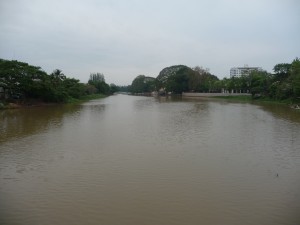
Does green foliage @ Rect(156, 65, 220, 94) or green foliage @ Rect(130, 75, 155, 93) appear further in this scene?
green foliage @ Rect(130, 75, 155, 93)

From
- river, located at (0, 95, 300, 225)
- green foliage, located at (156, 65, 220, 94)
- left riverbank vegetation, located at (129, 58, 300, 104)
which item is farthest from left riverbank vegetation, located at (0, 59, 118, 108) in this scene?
green foliage, located at (156, 65, 220, 94)

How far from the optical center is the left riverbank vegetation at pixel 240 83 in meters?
37.8

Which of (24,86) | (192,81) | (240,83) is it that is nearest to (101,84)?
(192,81)

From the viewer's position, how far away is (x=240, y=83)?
60594 millimetres

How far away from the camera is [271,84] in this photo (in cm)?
4559

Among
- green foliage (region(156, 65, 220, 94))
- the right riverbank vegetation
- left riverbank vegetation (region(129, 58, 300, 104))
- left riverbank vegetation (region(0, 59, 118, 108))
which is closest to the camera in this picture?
left riverbank vegetation (region(0, 59, 118, 108))

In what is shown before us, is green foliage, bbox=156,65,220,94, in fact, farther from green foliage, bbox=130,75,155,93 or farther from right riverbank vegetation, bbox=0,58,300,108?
green foliage, bbox=130,75,155,93

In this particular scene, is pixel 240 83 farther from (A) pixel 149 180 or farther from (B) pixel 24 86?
(A) pixel 149 180

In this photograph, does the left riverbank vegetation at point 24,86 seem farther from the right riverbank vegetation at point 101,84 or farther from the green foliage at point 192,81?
the green foliage at point 192,81

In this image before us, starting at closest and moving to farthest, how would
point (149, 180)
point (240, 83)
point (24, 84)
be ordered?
point (149, 180)
point (24, 84)
point (240, 83)

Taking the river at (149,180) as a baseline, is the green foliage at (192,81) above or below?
above

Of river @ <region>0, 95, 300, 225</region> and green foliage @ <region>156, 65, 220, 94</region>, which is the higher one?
green foliage @ <region>156, 65, 220, 94</region>

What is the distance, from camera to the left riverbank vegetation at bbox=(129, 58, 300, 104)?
37834 millimetres

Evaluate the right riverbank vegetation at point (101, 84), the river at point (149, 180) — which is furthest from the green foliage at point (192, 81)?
the river at point (149, 180)
